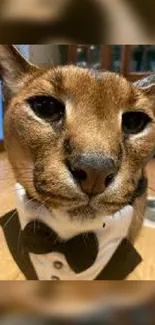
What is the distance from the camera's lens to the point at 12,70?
1.79 ft

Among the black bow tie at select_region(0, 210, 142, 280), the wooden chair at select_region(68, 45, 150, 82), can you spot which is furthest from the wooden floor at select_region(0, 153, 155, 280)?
the wooden chair at select_region(68, 45, 150, 82)

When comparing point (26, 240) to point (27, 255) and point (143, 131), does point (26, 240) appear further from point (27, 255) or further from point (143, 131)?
point (143, 131)

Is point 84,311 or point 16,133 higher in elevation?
point 16,133

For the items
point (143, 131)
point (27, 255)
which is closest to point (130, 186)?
point (143, 131)

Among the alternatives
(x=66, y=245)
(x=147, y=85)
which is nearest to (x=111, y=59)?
(x=147, y=85)

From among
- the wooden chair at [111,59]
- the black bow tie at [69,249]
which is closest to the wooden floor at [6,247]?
the black bow tie at [69,249]

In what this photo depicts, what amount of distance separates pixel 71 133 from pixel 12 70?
0.39 ft

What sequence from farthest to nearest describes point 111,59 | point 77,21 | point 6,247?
1. point 6,247
2. point 111,59
3. point 77,21

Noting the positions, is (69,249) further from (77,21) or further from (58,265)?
(77,21)

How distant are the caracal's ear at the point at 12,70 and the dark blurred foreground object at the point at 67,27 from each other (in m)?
0.12

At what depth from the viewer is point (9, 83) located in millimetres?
554

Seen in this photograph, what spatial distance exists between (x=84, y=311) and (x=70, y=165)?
18cm

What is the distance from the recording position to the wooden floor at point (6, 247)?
1.96 ft

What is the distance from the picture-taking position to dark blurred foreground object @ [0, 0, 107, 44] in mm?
397
